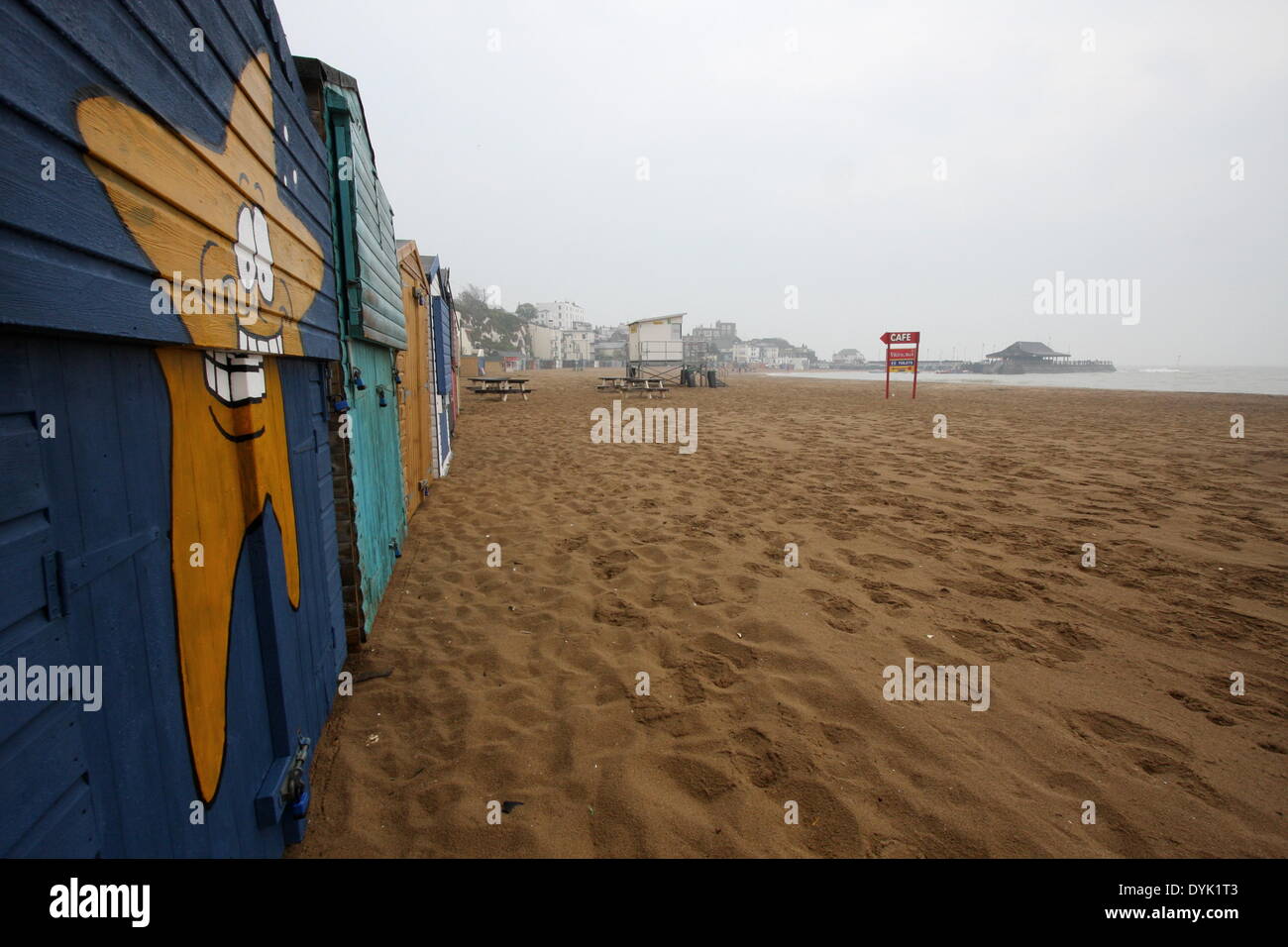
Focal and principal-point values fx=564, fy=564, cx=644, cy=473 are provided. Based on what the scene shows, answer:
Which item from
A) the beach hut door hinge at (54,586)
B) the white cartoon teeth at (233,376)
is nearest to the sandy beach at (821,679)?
the beach hut door hinge at (54,586)

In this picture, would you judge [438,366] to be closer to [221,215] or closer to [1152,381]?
[221,215]

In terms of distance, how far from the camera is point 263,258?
226 centimetres

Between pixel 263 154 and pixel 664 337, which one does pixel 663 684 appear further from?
pixel 664 337

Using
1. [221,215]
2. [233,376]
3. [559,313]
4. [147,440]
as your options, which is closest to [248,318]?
[233,376]

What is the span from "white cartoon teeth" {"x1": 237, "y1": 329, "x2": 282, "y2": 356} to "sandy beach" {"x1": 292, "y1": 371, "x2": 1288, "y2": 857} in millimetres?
2020

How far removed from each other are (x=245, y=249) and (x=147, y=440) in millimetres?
890

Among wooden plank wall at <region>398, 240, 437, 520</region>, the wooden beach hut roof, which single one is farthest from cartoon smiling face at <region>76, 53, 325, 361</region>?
the wooden beach hut roof

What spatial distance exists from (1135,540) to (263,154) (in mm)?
7145

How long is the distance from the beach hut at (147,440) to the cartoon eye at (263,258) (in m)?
0.02

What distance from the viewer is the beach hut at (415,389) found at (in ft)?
20.3

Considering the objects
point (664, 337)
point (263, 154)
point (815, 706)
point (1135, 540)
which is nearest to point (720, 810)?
point (815, 706)
